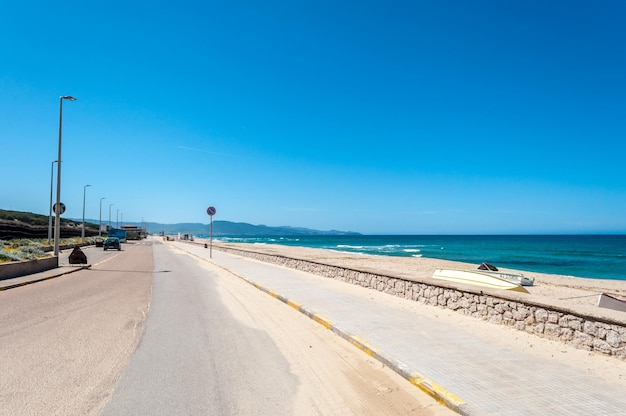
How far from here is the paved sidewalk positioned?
4.38 meters

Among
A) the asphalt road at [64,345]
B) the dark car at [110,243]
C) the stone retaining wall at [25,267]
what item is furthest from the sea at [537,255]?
the stone retaining wall at [25,267]

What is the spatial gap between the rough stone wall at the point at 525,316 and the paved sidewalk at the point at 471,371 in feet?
3.11

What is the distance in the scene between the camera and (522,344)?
671cm

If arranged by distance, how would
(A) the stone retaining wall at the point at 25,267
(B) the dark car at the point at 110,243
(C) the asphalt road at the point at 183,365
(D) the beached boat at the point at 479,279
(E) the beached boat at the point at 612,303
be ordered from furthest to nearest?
(B) the dark car at the point at 110,243
(A) the stone retaining wall at the point at 25,267
(D) the beached boat at the point at 479,279
(E) the beached boat at the point at 612,303
(C) the asphalt road at the point at 183,365

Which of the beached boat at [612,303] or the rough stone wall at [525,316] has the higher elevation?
the rough stone wall at [525,316]

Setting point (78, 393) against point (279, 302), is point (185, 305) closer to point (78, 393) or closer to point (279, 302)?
point (279, 302)

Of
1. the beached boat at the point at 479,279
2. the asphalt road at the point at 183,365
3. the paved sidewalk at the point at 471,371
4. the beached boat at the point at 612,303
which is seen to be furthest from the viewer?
the beached boat at the point at 479,279

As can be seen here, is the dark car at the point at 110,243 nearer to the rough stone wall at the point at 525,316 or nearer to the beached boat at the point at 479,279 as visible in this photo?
the beached boat at the point at 479,279

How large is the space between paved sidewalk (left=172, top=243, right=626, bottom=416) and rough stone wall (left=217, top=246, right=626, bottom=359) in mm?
948

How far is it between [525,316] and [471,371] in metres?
2.70

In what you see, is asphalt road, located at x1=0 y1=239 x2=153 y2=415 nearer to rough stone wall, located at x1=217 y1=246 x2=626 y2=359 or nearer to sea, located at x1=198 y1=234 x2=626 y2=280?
rough stone wall, located at x1=217 y1=246 x2=626 y2=359

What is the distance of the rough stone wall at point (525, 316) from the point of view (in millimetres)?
6012

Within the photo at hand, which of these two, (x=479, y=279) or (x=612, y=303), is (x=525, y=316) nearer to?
(x=612, y=303)

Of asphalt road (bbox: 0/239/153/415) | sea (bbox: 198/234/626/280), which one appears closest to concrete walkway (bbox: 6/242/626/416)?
asphalt road (bbox: 0/239/153/415)
